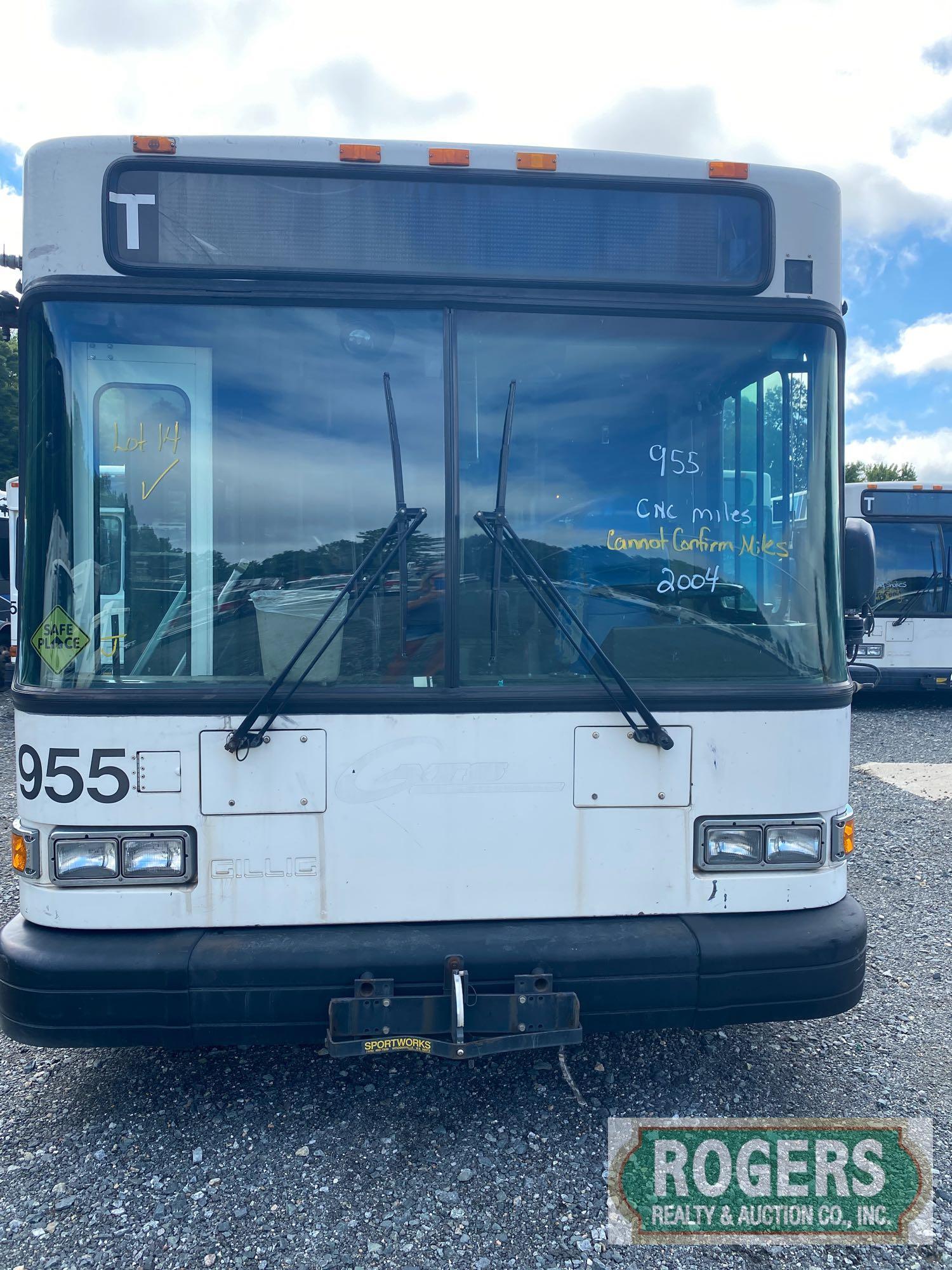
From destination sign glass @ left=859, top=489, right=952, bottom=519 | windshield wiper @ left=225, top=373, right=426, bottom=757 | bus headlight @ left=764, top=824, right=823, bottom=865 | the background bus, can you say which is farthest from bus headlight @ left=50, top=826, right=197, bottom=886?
destination sign glass @ left=859, top=489, right=952, bottom=519

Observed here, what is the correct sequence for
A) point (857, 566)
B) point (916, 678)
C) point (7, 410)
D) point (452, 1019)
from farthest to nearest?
point (7, 410) → point (916, 678) → point (857, 566) → point (452, 1019)

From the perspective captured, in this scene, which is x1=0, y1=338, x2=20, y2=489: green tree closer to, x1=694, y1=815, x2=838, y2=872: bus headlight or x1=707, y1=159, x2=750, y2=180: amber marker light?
x1=707, y1=159, x2=750, y2=180: amber marker light

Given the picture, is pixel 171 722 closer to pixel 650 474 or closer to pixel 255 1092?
pixel 255 1092

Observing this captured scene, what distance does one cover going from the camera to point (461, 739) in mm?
2660

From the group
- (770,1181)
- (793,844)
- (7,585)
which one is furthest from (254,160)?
(7,585)

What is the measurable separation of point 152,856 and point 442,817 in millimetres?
855

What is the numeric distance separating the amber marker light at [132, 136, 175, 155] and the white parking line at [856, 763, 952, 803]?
282 inches

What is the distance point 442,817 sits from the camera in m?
2.67

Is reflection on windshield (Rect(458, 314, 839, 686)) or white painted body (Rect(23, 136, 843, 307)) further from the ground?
white painted body (Rect(23, 136, 843, 307))

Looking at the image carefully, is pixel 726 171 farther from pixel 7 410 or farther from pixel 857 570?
pixel 7 410

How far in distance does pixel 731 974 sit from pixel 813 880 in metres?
0.40

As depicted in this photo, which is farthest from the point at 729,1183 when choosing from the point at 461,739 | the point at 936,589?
the point at 936,589

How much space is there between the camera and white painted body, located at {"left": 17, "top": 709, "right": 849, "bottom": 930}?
103 inches

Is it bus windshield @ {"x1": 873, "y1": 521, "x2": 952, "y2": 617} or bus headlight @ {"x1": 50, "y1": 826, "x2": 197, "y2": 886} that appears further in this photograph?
bus windshield @ {"x1": 873, "y1": 521, "x2": 952, "y2": 617}
